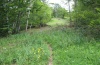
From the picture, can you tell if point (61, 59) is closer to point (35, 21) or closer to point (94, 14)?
point (94, 14)

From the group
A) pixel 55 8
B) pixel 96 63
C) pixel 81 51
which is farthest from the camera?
pixel 55 8

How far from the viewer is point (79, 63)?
6906mm

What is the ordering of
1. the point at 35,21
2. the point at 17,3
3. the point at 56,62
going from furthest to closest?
the point at 35,21
the point at 17,3
the point at 56,62

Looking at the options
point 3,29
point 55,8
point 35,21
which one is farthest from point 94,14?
point 55,8

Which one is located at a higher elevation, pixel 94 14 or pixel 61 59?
pixel 94 14

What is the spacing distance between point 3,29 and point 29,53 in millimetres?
10816

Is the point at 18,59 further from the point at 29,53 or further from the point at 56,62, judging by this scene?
the point at 56,62

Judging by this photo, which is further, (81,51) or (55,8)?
(55,8)

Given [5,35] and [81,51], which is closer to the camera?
[81,51]

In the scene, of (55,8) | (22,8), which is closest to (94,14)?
(22,8)

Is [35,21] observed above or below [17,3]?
below

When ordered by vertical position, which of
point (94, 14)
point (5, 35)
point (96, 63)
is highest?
point (94, 14)

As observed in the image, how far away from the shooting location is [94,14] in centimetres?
1177

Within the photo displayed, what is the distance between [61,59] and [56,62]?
0.39 metres
